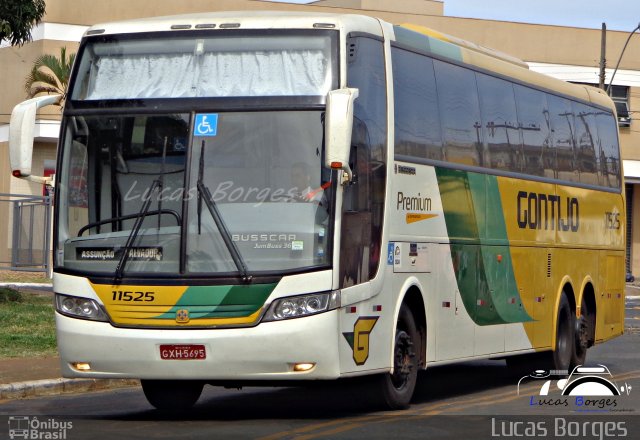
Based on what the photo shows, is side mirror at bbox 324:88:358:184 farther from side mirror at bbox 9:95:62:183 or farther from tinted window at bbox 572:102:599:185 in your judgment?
tinted window at bbox 572:102:599:185

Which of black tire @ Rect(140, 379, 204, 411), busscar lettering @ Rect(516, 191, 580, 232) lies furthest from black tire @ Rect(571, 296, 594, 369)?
black tire @ Rect(140, 379, 204, 411)

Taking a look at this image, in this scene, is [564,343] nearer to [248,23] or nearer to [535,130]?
[535,130]

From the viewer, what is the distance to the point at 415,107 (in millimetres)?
13133

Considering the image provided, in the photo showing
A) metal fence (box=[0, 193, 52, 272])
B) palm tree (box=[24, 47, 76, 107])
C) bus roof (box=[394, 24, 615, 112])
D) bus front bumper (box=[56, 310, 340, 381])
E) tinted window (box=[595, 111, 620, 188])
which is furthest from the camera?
palm tree (box=[24, 47, 76, 107])

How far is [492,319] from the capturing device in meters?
15.0

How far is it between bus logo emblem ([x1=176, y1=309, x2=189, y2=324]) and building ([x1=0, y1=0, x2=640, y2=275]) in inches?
1289

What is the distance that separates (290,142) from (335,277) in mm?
1181

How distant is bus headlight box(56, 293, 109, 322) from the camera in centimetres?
1152

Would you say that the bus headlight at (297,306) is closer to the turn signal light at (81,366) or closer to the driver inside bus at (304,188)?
the driver inside bus at (304,188)

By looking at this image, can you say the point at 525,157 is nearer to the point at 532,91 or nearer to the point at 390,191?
the point at 532,91

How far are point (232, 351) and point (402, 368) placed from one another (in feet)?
7.24

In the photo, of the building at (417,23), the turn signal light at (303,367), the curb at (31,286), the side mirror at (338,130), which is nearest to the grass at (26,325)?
the curb at (31,286)

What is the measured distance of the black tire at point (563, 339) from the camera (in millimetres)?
17312

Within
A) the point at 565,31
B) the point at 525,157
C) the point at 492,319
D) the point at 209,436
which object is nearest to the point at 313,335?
the point at 209,436
